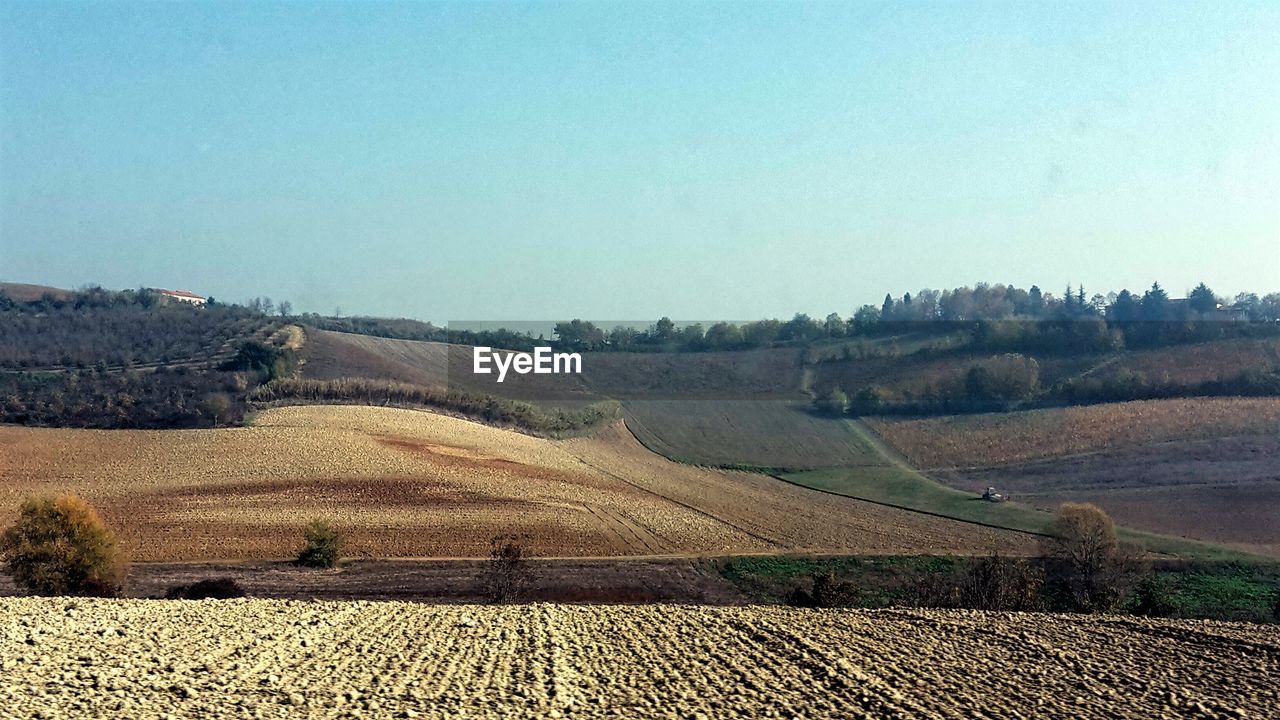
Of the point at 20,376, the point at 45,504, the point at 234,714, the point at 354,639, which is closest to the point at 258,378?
the point at 20,376

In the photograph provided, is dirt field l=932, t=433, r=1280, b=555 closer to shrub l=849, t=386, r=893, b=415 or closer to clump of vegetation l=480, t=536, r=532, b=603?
shrub l=849, t=386, r=893, b=415

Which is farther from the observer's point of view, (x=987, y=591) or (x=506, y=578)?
(x=987, y=591)

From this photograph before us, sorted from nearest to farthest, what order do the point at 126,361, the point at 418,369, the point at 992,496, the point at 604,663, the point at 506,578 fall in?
the point at 604,663 → the point at 506,578 → the point at 992,496 → the point at 126,361 → the point at 418,369

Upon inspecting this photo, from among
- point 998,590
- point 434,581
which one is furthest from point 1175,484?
point 434,581

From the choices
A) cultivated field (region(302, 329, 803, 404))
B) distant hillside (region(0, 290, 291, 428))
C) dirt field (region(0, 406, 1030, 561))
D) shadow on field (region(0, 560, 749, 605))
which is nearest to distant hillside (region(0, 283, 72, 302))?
distant hillside (region(0, 290, 291, 428))

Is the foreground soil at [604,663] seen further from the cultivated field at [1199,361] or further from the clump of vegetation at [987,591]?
the cultivated field at [1199,361]

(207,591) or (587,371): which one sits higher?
(587,371)

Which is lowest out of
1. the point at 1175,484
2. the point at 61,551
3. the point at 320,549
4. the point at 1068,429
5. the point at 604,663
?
the point at 320,549

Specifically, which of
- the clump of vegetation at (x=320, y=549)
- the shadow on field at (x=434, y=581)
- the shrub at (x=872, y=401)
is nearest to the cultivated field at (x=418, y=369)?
the shrub at (x=872, y=401)

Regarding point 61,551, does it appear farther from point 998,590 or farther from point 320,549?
point 998,590
